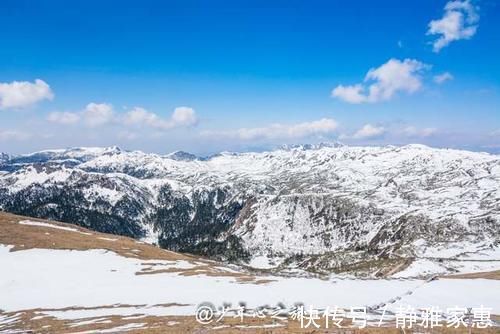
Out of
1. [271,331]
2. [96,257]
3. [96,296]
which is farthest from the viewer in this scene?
[96,257]

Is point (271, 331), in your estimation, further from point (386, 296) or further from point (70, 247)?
point (70, 247)

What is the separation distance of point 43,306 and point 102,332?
29922mm

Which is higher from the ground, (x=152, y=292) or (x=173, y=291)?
(x=173, y=291)

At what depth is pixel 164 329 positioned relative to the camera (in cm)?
4078

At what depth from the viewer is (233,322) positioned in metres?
42.1

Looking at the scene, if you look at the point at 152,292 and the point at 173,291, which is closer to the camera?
the point at 173,291

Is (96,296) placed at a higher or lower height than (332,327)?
lower

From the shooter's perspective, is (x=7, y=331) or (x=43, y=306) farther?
(x=43, y=306)

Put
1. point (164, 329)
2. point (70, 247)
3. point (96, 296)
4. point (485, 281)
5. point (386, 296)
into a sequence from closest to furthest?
point (164, 329), point (386, 296), point (485, 281), point (96, 296), point (70, 247)

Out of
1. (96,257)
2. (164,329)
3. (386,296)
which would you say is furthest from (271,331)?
(96,257)

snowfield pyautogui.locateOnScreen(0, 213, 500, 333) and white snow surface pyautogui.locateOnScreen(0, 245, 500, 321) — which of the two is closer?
Answer: snowfield pyautogui.locateOnScreen(0, 213, 500, 333)

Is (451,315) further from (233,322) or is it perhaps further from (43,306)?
(43,306)

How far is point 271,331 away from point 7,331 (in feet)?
110

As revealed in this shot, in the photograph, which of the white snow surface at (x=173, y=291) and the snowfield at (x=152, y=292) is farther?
the white snow surface at (x=173, y=291)
